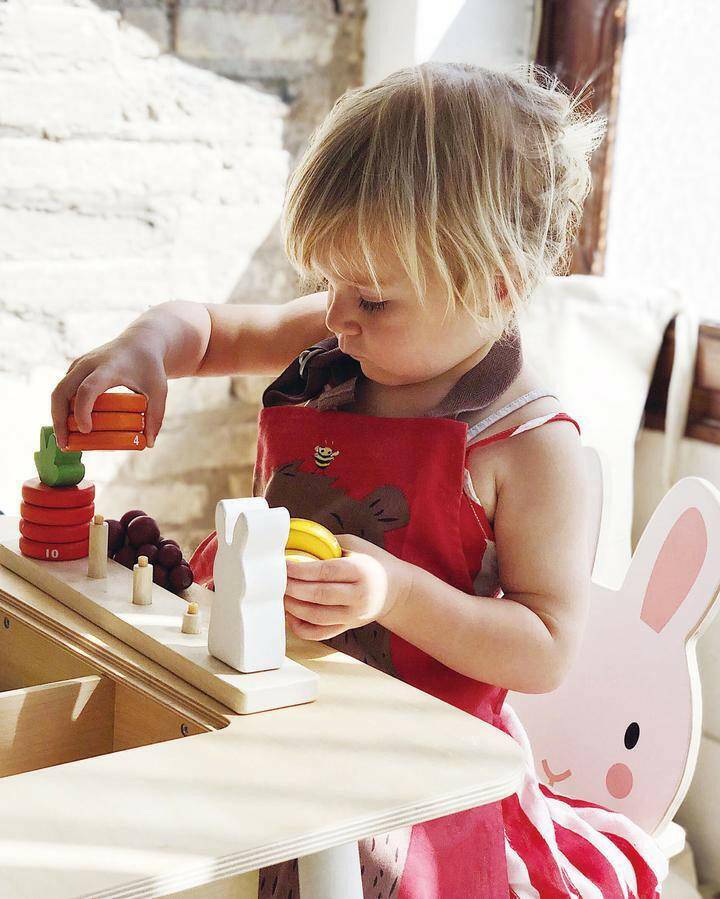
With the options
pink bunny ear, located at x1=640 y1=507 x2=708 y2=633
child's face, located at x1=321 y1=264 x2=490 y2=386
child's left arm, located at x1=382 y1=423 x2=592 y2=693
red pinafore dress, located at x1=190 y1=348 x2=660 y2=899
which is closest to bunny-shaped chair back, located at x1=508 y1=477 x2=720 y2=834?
pink bunny ear, located at x1=640 y1=507 x2=708 y2=633

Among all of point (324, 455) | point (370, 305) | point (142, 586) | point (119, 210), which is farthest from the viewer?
point (119, 210)

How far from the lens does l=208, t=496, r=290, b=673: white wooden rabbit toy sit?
710 millimetres

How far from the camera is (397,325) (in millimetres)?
968

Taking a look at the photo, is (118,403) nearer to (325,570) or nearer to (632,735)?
(325,570)

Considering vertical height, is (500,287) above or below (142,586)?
above

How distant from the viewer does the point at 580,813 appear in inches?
44.1

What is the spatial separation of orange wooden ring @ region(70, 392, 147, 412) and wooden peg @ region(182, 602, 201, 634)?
199 mm

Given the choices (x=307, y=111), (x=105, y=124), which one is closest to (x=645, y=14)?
(x=307, y=111)

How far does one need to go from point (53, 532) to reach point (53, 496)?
3cm

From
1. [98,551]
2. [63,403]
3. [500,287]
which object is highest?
[500,287]

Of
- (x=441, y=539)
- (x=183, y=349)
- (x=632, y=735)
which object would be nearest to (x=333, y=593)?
(x=441, y=539)

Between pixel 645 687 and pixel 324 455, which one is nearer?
pixel 324 455

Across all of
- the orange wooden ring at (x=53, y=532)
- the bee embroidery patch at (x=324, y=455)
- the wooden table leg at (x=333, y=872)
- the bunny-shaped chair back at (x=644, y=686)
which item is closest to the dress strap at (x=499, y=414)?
the bee embroidery patch at (x=324, y=455)

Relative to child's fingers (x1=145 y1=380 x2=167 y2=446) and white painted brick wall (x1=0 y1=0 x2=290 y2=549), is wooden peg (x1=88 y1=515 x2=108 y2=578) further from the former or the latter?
white painted brick wall (x1=0 y1=0 x2=290 y2=549)
